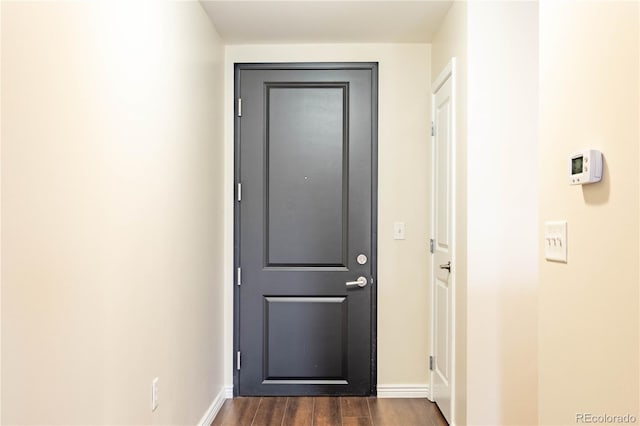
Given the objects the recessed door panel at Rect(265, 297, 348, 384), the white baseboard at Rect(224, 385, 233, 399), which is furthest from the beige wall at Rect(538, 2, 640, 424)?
the white baseboard at Rect(224, 385, 233, 399)

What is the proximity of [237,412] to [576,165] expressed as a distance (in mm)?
2485

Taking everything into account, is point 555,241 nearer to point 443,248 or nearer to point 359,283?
point 443,248

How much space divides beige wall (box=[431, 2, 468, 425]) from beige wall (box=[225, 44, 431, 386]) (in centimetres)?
60

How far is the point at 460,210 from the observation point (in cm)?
260

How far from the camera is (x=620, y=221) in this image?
44.7 inches

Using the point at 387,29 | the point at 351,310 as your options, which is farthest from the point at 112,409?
the point at 387,29

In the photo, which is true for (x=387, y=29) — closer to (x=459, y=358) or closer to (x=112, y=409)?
(x=459, y=358)

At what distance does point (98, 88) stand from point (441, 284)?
219 centimetres

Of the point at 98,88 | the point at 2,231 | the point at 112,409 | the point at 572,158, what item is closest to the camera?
the point at 2,231

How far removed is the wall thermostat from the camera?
1207 mm

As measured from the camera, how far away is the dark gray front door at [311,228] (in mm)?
3311

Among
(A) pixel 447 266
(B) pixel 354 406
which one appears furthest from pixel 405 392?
(A) pixel 447 266
